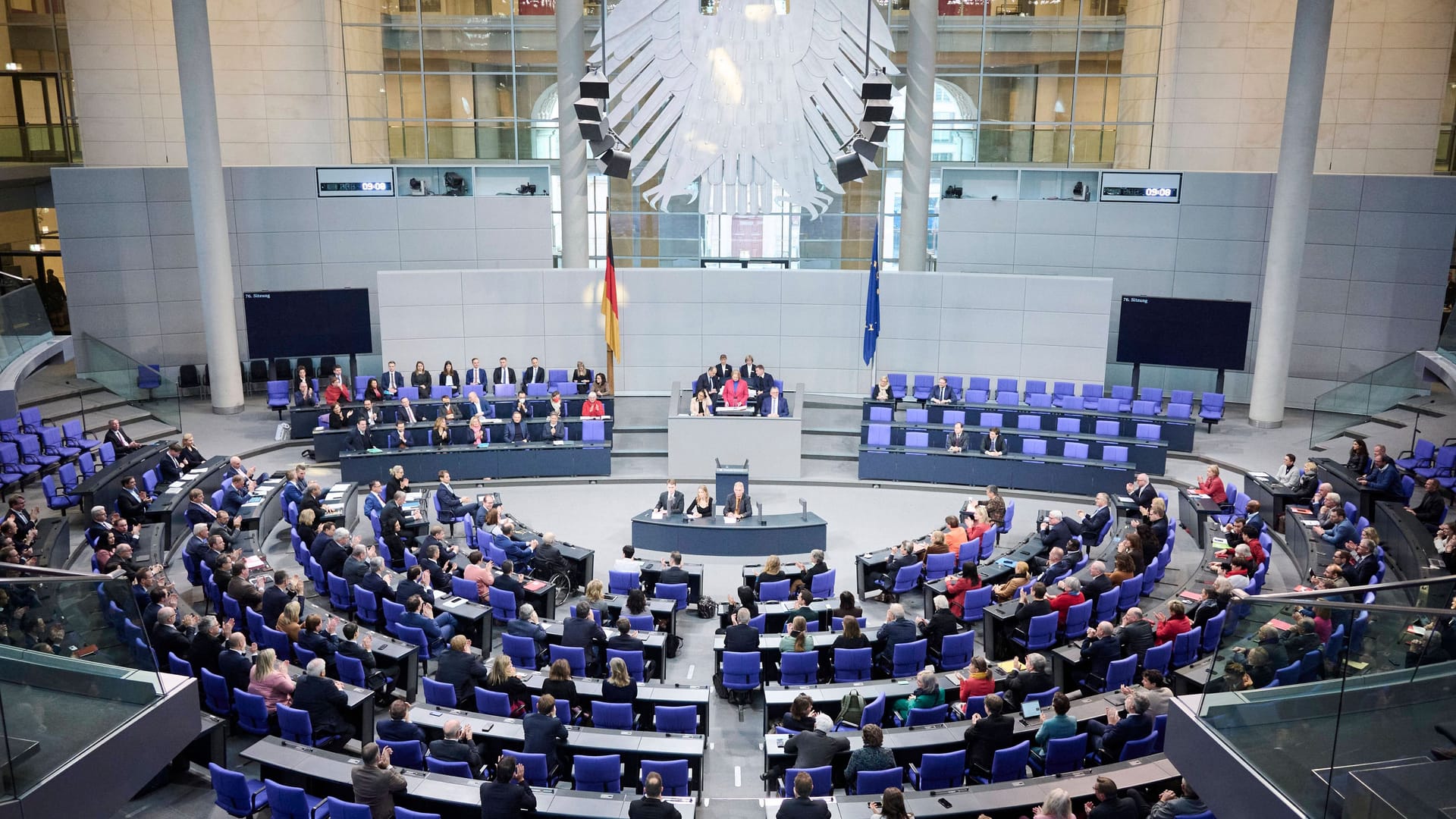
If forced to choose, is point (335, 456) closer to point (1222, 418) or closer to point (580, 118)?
point (580, 118)

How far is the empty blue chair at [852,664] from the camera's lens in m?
10.3

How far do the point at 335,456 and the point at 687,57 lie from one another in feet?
30.8

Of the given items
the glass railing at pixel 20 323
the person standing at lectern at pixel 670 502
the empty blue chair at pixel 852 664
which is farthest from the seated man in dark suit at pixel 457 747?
the glass railing at pixel 20 323

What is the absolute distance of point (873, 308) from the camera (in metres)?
20.4

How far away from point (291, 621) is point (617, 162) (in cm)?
872

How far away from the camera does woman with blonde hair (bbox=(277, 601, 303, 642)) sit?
1012 centimetres

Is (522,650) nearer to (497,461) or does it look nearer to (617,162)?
(497,461)

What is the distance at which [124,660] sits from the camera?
6.58 meters

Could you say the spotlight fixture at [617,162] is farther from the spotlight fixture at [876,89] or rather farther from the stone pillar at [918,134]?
the stone pillar at [918,134]

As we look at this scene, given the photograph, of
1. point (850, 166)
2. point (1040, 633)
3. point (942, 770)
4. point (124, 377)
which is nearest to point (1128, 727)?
point (942, 770)

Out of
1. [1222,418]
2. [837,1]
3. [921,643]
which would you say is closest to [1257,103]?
[1222,418]

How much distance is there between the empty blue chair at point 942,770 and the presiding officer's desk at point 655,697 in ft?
6.71

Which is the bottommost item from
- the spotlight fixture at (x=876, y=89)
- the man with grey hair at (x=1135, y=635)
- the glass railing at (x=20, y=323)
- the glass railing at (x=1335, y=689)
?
the man with grey hair at (x=1135, y=635)

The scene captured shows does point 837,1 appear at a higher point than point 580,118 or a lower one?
higher
